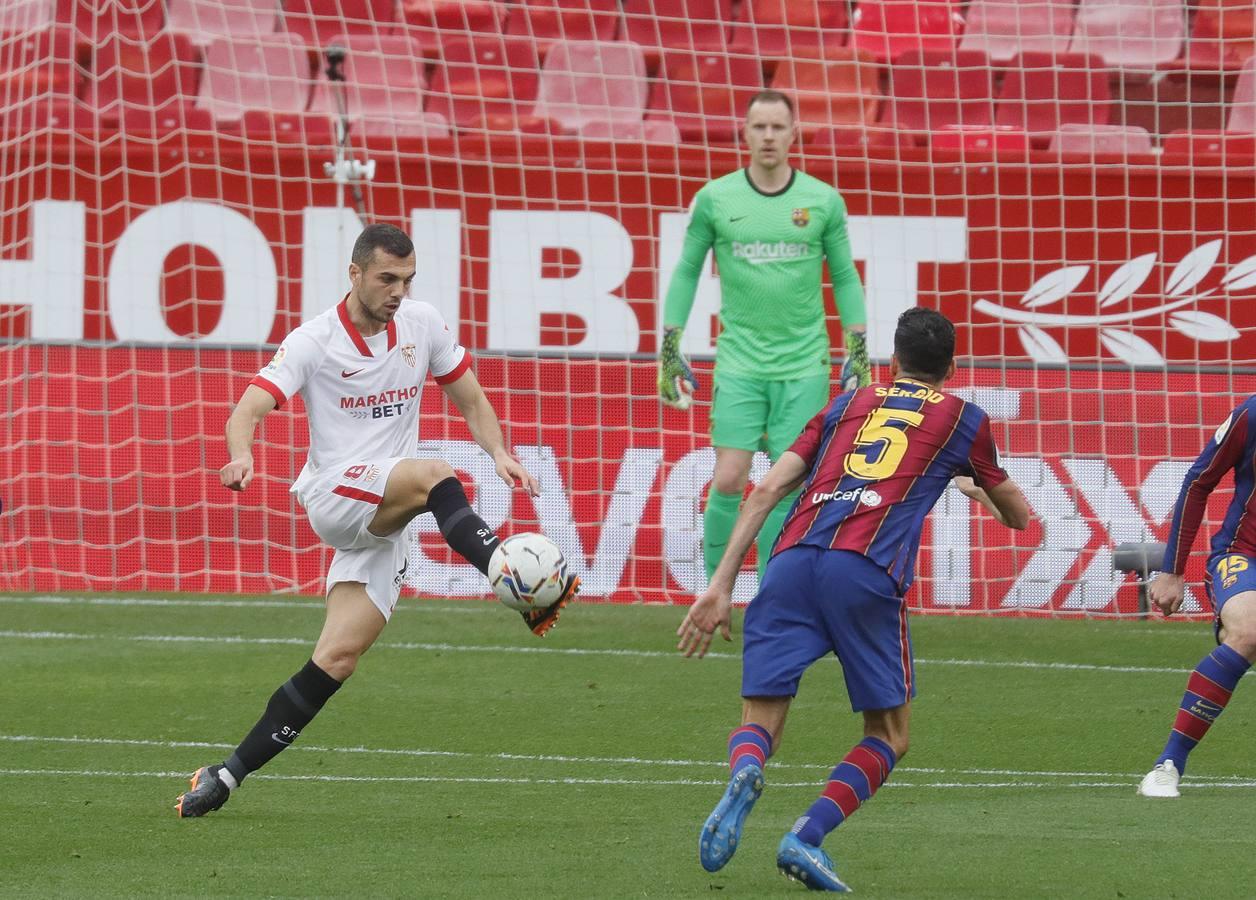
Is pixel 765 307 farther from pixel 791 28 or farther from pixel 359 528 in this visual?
pixel 791 28

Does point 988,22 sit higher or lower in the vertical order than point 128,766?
higher

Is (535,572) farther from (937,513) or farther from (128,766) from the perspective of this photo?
(937,513)

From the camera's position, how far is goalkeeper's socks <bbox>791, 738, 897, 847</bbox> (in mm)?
4801

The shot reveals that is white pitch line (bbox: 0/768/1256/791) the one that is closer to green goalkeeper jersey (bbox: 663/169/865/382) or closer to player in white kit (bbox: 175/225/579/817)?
player in white kit (bbox: 175/225/579/817)

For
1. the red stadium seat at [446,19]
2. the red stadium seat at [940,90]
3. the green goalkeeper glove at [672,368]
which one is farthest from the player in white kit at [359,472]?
the red stadium seat at [446,19]

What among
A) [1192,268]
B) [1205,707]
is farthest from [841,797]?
[1192,268]

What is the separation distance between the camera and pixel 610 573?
10.9 meters

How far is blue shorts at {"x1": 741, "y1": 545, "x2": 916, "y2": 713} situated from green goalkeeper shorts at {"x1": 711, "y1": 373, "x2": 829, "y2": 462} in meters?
4.15

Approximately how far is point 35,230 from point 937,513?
17.9 feet

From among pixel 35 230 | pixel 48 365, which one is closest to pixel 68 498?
pixel 48 365

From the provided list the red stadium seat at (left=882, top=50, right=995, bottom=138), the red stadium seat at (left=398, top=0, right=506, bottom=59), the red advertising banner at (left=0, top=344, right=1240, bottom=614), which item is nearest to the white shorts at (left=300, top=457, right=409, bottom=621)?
the red advertising banner at (left=0, top=344, right=1240, bottom=614)

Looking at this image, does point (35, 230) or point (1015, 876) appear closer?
point (1015, 876)

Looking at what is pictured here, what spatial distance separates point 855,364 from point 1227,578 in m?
2.94

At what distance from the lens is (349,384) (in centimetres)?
619
